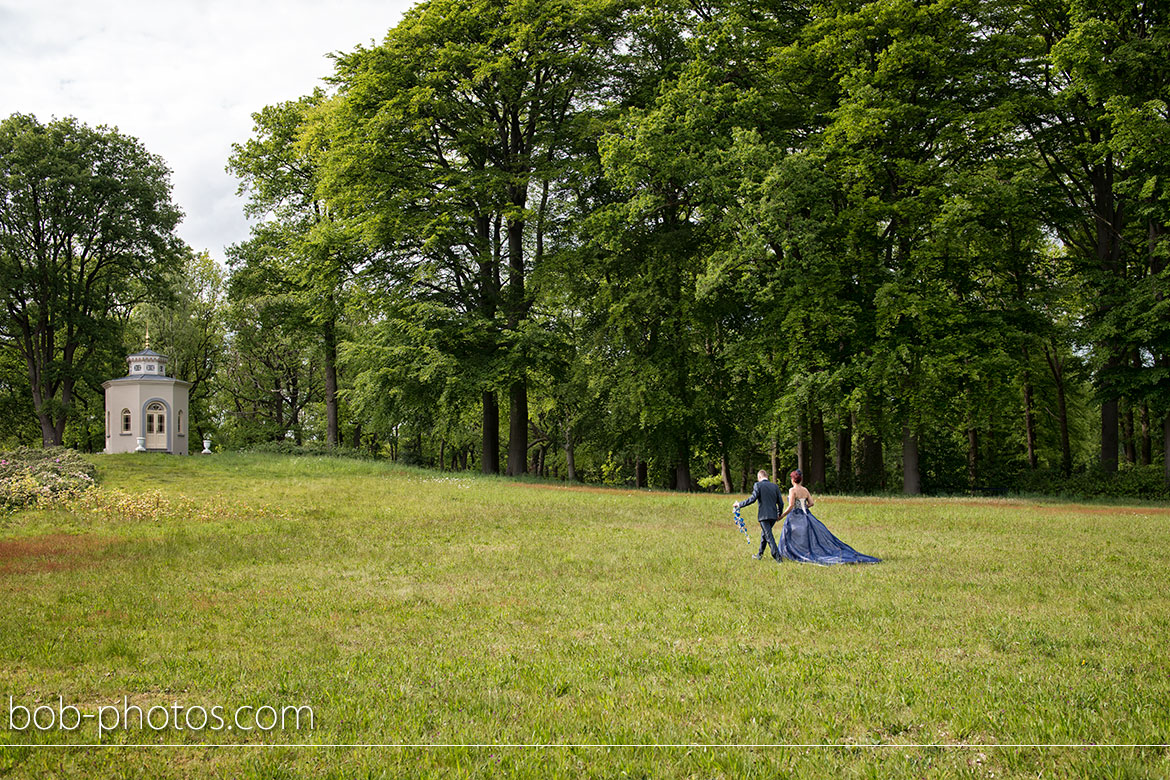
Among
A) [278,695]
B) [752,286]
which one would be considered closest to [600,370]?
[752,286]

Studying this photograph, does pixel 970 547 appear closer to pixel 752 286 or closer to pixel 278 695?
pixel 278 695

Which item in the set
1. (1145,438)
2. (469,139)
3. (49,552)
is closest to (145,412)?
(469,139)

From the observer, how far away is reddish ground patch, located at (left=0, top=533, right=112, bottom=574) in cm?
1196

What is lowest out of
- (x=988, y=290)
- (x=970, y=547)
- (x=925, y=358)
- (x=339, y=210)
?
(x=970, y=547)

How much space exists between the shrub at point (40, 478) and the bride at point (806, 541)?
17.8m

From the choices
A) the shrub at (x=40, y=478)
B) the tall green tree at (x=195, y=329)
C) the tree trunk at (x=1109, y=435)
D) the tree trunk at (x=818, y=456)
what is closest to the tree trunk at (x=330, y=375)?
the tall green tree at (x=195, y=329)

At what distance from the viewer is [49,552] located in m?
13.3

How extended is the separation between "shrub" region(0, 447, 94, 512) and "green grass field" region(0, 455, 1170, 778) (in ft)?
12.3

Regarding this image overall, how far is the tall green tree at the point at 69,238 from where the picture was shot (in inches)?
1607

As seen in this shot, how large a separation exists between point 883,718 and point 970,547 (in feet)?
33.5

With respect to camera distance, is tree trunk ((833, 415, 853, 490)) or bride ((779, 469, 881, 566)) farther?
tree trunk ((833, 415, 853, 490))

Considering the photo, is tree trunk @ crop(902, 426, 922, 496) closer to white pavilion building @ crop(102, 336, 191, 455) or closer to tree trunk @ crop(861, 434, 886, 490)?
tree trunk @ crop(861, 434, 886, 490)

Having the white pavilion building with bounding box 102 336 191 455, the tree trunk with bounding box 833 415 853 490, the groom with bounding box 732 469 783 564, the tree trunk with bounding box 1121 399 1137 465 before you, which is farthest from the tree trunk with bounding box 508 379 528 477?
the tree trunk with bounding box 1121 399 1137 465

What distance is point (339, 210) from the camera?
3425 cm
